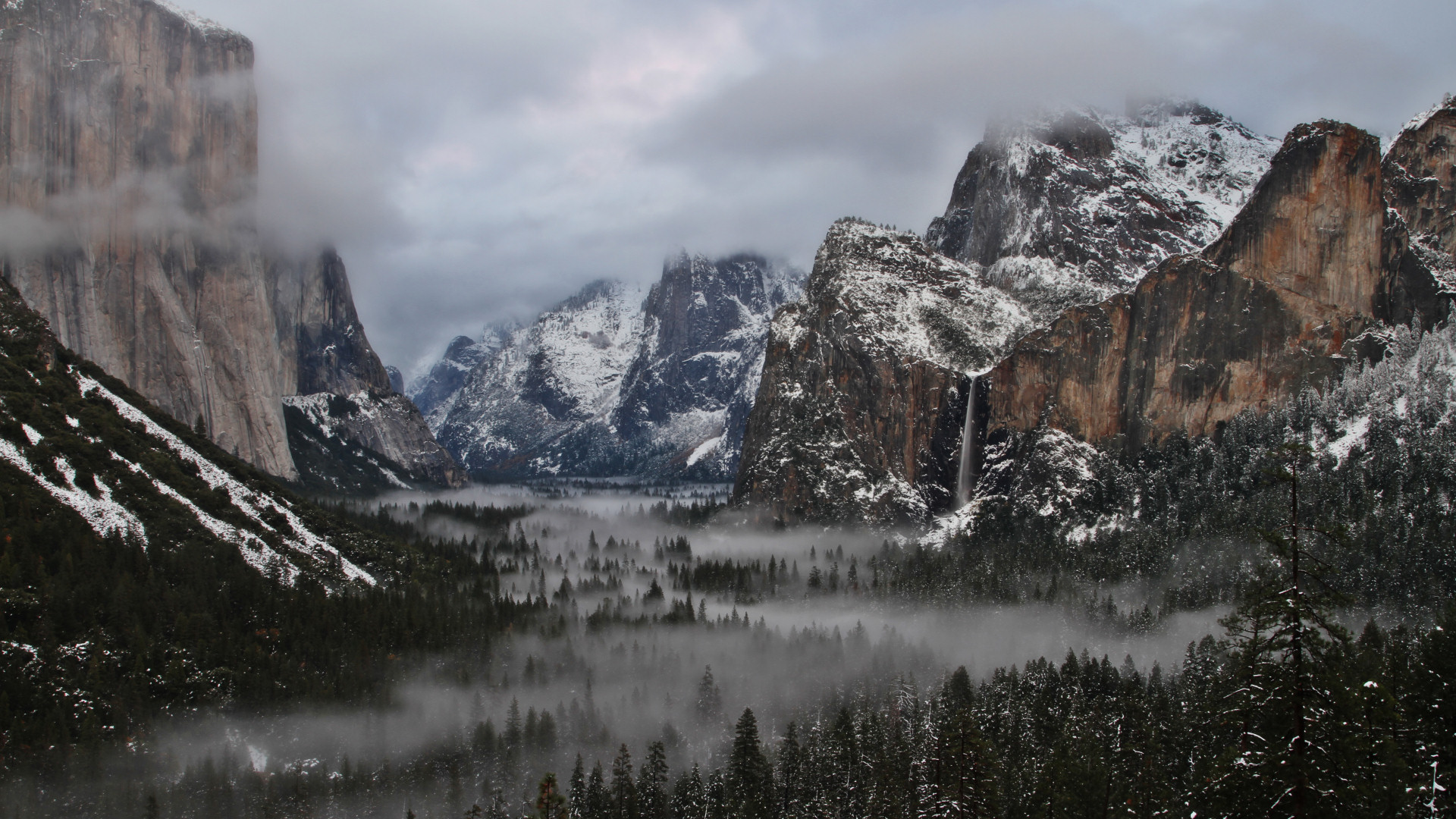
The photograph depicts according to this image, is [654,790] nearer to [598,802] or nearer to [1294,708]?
[598,802]

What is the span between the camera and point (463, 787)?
4099 inches

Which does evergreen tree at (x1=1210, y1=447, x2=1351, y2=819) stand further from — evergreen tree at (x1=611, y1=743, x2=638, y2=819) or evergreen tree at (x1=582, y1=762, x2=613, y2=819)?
evergreen tree at (x1=582, y1=762, x2=613, y2=819)

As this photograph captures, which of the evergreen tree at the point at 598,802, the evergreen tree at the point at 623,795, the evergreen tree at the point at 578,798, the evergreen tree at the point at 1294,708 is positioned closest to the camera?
the evergreen tree at the point at 1294,708

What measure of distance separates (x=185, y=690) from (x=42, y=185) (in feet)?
478

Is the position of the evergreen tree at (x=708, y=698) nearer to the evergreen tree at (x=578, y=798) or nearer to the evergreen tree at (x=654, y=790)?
the evergreen tree at (x=654, y=790)

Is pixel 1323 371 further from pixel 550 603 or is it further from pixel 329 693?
pixel 329 693

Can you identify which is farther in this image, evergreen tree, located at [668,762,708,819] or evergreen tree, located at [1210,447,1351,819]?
evergreen tree, located at [668,762,708,819]

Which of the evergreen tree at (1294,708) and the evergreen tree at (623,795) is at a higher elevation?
the evergreen tree at (1294,708)

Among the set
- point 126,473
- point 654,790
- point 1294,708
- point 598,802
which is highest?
point 126,473

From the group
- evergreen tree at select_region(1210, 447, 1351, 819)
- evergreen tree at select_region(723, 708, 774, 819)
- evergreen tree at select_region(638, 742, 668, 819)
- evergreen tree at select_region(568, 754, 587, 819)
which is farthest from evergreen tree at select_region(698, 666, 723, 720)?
evergreen tree at select_region(1210, 447, 1351, 819)

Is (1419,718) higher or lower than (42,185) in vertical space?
lower

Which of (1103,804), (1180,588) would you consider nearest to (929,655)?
(1180,588)

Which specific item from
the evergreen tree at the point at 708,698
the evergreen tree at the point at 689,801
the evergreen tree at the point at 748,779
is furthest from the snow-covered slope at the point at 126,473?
the evergreen tree at the point at 748,779

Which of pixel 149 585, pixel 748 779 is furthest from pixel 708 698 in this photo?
pixel 149 585
